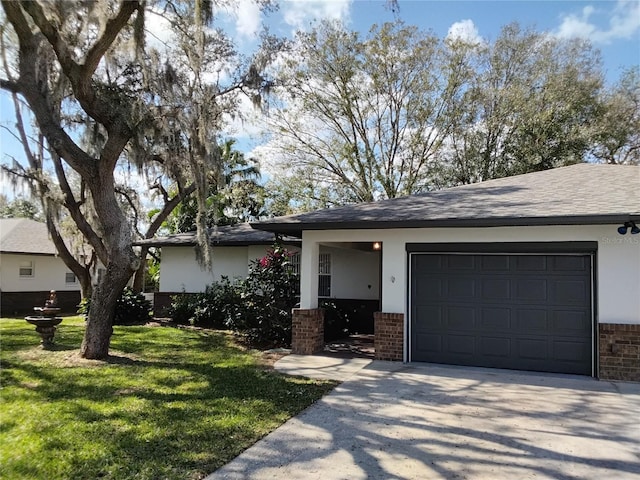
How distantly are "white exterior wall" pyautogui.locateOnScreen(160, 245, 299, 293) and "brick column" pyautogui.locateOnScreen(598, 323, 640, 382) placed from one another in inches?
363

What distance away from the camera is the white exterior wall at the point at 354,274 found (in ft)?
44.8

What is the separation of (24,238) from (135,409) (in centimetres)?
1802

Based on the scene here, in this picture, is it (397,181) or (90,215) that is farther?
(397,181)

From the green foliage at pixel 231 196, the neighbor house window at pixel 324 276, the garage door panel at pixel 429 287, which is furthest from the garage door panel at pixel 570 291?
the green foliage at pixel 231 196

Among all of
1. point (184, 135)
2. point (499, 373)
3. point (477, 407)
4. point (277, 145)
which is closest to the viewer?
point (477, 407)

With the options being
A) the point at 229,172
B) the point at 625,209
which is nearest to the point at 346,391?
the point at 625,209

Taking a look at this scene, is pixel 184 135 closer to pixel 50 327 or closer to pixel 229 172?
pixel 50 327

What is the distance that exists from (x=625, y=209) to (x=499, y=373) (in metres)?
3.17

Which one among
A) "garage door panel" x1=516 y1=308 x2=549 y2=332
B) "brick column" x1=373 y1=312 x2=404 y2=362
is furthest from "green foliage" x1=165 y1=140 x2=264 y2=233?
"garage door panel" x1=516 y1=308 x2=549 y2=332

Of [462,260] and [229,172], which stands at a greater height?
[229,172]

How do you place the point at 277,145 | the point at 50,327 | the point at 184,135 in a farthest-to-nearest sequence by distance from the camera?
the point at 277,145 → the point at 184,135 → the point at 50,327

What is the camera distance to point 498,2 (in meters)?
11.7

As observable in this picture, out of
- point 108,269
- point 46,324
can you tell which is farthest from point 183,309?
point 108,269

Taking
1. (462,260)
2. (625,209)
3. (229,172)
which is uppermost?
(229,172)
